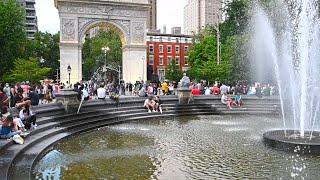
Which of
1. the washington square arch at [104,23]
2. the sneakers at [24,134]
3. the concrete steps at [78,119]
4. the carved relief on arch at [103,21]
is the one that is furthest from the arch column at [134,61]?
the sneakers at [24,134]

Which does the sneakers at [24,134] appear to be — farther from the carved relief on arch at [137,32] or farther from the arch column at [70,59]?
the carved relief on arch at [137,32]

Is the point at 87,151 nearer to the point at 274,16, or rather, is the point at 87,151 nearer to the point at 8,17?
the point at 274,16

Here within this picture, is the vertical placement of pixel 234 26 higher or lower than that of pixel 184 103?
higher

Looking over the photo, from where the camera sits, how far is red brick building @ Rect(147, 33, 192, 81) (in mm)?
91000

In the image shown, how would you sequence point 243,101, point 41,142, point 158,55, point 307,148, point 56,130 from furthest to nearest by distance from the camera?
point 158,55, point 243,101, point 56,130, point 41,142, point 307,148

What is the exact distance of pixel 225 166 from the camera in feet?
33.1

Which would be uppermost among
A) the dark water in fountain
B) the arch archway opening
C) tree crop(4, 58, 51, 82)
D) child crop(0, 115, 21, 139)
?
the arch archway opening

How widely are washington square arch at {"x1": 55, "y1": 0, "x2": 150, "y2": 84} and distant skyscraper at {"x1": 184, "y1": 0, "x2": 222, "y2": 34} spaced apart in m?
72.3

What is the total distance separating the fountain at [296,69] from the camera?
505 inches

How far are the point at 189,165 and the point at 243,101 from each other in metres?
17.7

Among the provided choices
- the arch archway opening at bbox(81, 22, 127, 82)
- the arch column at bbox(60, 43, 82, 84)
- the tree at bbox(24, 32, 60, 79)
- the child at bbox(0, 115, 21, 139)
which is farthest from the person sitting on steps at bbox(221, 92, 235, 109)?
the tree at bbox(24, 32, 60, 79)

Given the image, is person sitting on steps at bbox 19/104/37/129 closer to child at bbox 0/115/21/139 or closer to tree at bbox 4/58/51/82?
child at bbox 0/115/21/139

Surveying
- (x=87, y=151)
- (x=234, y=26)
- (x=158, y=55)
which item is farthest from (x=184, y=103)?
(x=158, y=55)

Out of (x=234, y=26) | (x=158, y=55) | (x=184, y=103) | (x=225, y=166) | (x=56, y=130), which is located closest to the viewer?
(x=225, y=166)
